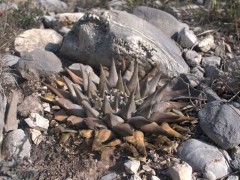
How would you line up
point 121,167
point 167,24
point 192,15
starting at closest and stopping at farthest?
1. point 121,167
2. point 167,24
3. point 192,15

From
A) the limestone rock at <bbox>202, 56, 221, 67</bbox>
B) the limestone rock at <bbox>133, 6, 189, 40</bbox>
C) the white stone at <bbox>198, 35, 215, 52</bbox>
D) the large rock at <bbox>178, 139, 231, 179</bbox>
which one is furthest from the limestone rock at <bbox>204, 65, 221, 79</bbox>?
the large rock at <bbox>178, 139, 231, 179</bbox>

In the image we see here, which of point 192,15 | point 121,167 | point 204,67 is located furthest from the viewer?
point 192,15

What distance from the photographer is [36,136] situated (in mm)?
3910

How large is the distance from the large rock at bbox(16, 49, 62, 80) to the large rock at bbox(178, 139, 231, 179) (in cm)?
152

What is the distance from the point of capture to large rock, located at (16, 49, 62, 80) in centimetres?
443

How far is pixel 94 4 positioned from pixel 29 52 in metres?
1.75

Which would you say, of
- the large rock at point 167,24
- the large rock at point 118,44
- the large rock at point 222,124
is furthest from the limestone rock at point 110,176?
the large rock at point 167,24

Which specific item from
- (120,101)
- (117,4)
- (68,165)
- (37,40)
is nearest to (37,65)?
(37,40)

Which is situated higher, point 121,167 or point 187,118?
point 187,118

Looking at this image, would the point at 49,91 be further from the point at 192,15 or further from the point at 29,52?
the point at 192,15

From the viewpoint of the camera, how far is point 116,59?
14.9ft

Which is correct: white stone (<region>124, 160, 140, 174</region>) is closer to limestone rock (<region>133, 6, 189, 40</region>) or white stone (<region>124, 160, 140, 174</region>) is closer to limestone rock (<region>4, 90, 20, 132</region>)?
limestone rock (<region>4, 90, 20, 132</region>)

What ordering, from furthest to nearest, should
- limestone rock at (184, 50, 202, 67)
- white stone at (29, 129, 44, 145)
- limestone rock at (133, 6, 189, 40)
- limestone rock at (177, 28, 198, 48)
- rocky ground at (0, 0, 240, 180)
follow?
1. limestone rock at (133, 6, 189, 40)
2. limestone rock at (177, 28, 198, 48)
3. limestone rock at (184, 50, 202, 67)
4. white stone at (29, 129, 44, 145)
5. rocky ground at (0, 0, 240, 180)

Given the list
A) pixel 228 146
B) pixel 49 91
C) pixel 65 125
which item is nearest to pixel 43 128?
pixel 65 125
